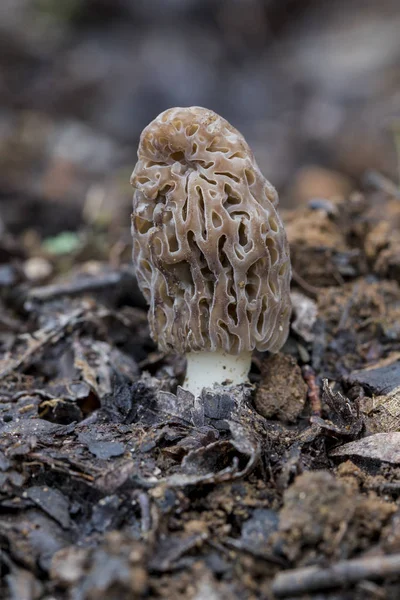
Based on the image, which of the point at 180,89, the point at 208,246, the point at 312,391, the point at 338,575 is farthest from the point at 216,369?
the point at 180,89

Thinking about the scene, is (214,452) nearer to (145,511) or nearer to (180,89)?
(145,511)

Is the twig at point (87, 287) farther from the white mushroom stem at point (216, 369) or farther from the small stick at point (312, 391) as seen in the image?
the small stick at point (312, 391)

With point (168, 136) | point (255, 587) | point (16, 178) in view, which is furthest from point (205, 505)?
point (16, 178)

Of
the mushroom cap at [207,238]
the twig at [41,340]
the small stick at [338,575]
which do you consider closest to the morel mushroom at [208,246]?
the mushroom cap at [207,238]

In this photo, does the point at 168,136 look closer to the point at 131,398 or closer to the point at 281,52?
the point at 131,398

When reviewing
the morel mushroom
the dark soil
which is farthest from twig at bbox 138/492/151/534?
the morel mushroom

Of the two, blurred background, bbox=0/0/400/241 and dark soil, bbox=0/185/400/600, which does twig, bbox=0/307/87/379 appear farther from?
blurred background, bbox=0/0/400/241
